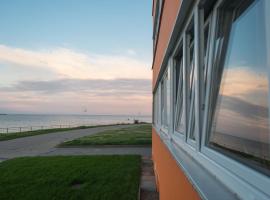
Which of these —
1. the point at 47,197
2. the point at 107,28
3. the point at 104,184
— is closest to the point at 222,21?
the point at 47,197

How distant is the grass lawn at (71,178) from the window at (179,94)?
10.0 ft

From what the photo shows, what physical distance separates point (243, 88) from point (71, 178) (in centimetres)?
739

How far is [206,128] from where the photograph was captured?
1936 millimetres

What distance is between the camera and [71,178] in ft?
26.3

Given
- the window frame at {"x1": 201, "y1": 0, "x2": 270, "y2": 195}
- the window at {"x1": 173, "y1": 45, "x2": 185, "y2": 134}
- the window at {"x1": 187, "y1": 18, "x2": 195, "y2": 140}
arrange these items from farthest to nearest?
the window at {"x1": 173, "y1": 45, "x2": 185, "y2": 134}, the window at {"x1": 187, "y1": 18, "x2": 195, "y2": 140}, the window frame at {"x1": 201, "y1": 0, "x2": 270, "y2": 195}

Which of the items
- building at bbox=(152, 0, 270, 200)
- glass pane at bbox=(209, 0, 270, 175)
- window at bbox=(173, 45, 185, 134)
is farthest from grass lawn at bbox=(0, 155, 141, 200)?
glass pane at bbox=(209, 0, 270, 175)

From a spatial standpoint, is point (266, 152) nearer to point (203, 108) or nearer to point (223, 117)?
point (223, 117)

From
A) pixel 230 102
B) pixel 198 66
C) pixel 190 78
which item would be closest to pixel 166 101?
pixel 190 78

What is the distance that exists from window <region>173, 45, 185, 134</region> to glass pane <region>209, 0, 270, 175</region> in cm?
155

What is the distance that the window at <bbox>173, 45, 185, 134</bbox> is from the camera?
11.3 ft

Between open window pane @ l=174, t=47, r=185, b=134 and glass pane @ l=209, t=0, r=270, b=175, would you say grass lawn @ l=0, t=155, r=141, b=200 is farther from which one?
glass pane @ l=209, t=0, r=270, b=175

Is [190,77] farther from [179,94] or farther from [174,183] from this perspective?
[174,183]

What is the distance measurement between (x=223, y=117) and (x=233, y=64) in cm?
35

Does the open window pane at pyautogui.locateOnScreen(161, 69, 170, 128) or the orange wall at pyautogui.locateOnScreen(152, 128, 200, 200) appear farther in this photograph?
the open window pane at pyautogui.locateOnScreen(161, 69, 170, 128)
